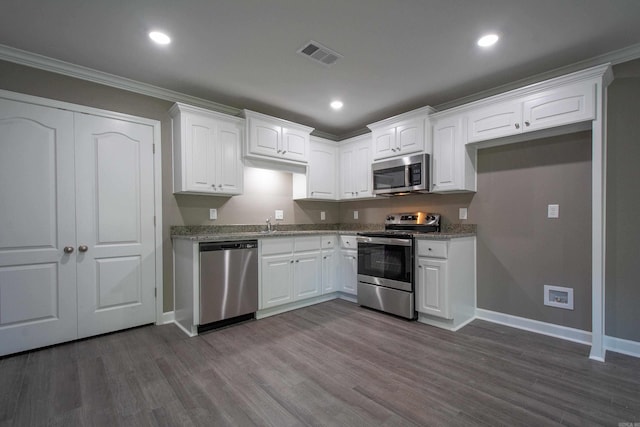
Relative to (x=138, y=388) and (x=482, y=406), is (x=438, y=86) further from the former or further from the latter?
(x=138, y=388)

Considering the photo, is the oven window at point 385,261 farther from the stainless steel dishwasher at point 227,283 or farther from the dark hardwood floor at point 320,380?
the stainless steel dishwasher at point 227,283

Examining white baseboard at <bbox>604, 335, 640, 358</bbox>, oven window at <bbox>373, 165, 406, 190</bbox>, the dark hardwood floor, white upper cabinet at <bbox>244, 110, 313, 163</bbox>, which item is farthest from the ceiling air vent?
white baseboard at <bbox>604, 335, 640, 358</bbox>

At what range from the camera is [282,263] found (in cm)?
346

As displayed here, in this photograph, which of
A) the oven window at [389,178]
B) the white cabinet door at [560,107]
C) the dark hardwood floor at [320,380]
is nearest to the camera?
the dark hardwood floor at [320,380]

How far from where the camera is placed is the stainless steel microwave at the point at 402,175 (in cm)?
337

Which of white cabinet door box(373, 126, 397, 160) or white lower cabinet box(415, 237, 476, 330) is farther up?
white cabinet door box(373, 126, 397, 160)

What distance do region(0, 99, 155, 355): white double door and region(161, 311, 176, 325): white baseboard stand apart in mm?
94

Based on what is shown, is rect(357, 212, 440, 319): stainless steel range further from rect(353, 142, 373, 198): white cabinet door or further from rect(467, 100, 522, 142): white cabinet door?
rect(467, 100, 522, 142): white cabinet door

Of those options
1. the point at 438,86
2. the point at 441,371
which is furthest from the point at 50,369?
the point at 438,86

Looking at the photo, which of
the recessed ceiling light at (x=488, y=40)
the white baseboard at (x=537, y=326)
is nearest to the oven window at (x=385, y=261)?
the white baseboard at (x=537, y=326)

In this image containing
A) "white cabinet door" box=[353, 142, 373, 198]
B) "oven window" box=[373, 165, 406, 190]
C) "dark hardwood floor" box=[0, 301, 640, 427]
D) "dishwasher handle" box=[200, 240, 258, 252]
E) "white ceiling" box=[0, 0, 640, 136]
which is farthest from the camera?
"white cabinet door" box=[353, 142, 373, 198]

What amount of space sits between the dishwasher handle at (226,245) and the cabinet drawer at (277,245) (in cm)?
13

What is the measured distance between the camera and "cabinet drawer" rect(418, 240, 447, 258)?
296 cm

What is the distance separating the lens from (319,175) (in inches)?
169
